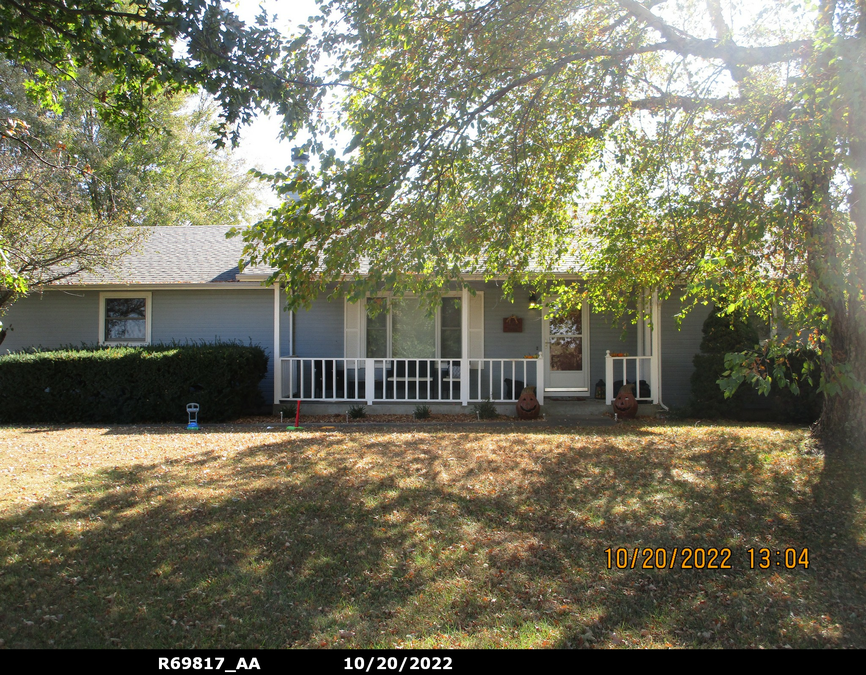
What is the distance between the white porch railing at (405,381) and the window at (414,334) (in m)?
0.28

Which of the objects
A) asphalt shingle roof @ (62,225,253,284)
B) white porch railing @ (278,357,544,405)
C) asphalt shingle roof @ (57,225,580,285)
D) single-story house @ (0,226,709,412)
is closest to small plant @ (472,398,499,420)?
white porch railing @ (278,357,544,405)

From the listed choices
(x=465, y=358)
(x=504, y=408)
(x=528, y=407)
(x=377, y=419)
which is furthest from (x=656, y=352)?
(x=377, y=419)

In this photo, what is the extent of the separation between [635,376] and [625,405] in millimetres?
1990

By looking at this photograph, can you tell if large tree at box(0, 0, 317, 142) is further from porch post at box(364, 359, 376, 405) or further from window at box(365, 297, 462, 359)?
window at box(365, 297, 462, 359)

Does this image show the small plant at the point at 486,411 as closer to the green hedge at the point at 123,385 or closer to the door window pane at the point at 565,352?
the door window pane at the point at 565,352

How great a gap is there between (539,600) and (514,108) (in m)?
5.67

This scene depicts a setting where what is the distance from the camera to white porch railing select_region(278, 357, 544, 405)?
11.6 metres

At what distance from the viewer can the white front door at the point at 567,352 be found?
12.7 m

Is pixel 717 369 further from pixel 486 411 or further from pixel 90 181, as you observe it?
pixel 90 181

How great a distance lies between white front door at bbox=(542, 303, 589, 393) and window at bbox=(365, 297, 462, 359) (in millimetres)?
1894

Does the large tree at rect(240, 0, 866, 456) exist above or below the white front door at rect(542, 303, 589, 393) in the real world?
above

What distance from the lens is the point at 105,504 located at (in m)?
5.65

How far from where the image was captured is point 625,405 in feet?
35.3

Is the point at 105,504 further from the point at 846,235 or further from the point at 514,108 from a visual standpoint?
the point at 846,235
